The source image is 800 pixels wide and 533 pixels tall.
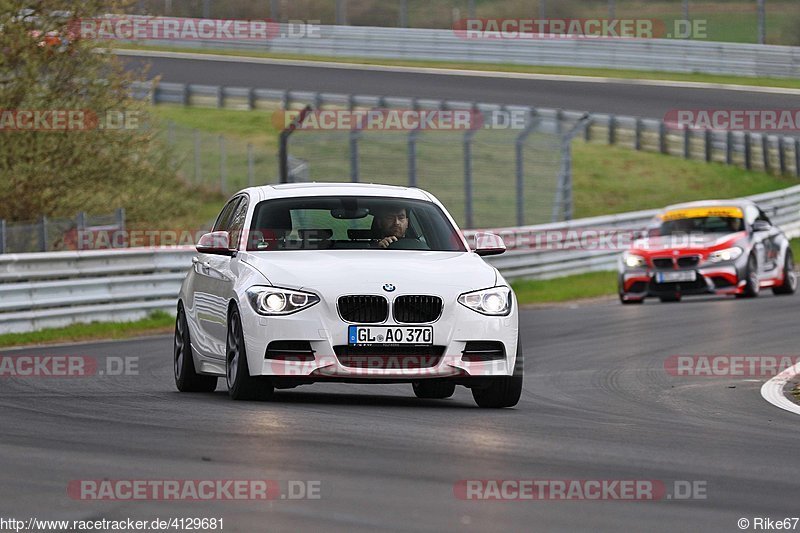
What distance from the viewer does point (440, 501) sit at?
704 centimetres

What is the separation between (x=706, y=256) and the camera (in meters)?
23.4

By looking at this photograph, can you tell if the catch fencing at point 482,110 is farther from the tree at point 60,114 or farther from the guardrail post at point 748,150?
the tree at point 60,114

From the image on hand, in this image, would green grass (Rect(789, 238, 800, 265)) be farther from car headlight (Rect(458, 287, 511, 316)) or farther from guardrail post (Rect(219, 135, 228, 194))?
car headlight (Rect(458, 287, 511, 316))

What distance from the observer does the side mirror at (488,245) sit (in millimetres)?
11562

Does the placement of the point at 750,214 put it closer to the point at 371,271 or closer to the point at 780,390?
the point at 780,390

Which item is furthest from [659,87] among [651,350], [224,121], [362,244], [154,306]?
[362,244]

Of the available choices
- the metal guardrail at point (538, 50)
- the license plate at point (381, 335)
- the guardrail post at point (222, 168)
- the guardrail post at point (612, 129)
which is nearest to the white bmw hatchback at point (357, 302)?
the license plate at point (381, 335)

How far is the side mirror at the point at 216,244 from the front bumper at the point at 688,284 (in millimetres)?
12815

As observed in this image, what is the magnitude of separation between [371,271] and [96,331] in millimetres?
10278

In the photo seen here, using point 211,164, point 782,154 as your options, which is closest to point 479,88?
point 782,154

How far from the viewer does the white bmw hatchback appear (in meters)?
10.6

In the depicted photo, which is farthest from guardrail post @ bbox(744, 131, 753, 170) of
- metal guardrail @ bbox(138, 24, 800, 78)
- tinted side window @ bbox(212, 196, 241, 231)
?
tinted side window @ bbox(212, 196, 241, 231)

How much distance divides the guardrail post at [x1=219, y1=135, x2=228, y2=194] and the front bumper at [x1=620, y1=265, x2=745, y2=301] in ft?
48.8

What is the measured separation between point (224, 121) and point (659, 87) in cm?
1165
